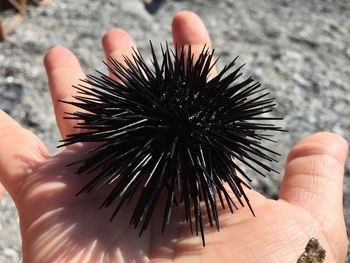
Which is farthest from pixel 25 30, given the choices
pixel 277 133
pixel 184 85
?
pixel 184 85

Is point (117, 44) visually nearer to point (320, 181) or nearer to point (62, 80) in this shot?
point (62, 80)

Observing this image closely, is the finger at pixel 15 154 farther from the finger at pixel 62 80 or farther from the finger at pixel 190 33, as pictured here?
the finger at pixel 190 33

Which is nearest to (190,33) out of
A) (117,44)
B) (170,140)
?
(117,44)

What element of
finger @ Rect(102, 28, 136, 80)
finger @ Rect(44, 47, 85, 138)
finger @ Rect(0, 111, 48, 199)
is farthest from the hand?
finger @ Rect(102, 28, 136, 80)

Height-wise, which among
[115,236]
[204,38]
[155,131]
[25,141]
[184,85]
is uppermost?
[204,38]

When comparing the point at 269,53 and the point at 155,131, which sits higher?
the point at 269,53

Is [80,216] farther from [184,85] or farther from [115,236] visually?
[184,85]

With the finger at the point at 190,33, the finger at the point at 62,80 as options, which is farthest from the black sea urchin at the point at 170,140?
the finger at the point at 190,33
